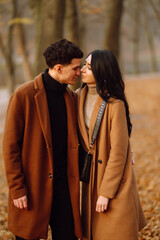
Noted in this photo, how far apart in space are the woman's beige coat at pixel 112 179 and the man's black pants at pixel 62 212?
177 mm

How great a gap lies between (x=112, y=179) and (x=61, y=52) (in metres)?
1.17

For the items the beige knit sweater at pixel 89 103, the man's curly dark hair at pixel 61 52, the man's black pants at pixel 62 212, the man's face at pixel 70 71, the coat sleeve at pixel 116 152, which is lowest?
the man's black pants at pixel 62 212

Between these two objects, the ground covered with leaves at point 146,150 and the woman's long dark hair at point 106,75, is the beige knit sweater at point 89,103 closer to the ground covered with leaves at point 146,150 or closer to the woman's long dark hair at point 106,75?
the woman's long dark hair at point 106,75

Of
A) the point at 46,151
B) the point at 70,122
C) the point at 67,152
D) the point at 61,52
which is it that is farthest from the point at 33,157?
the point at 61,52

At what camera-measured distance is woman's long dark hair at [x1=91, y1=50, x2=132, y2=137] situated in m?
2.38

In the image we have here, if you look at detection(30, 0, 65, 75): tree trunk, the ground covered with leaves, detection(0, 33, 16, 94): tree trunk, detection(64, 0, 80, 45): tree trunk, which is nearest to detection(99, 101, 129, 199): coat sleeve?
the ground covered with leaves

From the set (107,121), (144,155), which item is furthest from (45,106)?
(144,155)

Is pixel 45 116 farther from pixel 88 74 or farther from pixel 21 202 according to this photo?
pixel 21 202

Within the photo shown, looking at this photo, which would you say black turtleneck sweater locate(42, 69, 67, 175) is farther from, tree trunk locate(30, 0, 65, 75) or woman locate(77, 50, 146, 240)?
tree trunk locate(30, 0, 65, 75)

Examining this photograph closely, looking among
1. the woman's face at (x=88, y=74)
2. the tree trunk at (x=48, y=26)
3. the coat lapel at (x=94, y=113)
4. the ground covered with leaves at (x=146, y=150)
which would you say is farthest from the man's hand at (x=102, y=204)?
the tree trunk at (x=48, y=26)

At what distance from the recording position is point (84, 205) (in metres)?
2.73

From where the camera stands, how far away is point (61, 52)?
236cm

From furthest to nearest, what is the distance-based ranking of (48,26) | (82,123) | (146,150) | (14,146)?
1. (146,150)
2. (48,26)
3. (82,123)
4. (14,146)

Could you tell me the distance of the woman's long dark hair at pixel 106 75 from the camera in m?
2.38
